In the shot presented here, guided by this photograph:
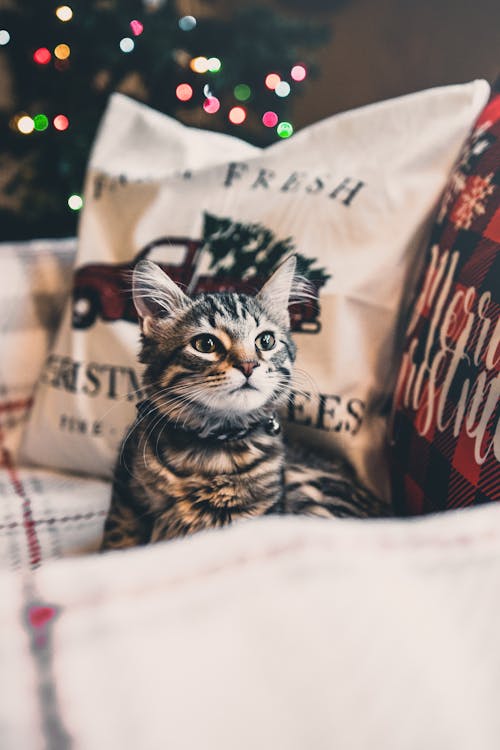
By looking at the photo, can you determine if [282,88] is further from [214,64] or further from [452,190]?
[452,190]

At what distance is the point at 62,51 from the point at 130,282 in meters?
0.80

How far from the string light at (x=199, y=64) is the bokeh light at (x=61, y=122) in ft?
1.01

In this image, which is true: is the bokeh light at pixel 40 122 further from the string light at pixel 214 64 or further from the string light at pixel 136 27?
the string light at pixel 214 64

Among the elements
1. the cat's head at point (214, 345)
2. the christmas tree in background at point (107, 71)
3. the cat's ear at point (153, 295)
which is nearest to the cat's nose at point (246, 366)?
the cat's head at point (214, 345)

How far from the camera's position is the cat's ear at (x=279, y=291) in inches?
27.3

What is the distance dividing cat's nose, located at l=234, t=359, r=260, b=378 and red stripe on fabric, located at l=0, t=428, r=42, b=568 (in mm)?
329

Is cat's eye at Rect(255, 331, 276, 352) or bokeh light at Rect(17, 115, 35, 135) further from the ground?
bokeh light at Rect(17, 115, 35, 135)

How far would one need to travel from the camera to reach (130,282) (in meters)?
0.85

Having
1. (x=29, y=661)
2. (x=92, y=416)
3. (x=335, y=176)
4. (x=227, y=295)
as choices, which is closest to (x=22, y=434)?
(x=92, y=416)

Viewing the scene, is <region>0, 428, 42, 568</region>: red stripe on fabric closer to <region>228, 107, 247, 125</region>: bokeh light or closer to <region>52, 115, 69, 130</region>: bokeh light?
<region>52, 115, 69, 130</region>: bokeh light

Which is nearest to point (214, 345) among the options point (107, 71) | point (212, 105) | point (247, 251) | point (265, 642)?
point (247, 251)

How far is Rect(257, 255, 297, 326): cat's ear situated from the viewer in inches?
27.3

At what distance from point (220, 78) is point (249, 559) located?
134cm

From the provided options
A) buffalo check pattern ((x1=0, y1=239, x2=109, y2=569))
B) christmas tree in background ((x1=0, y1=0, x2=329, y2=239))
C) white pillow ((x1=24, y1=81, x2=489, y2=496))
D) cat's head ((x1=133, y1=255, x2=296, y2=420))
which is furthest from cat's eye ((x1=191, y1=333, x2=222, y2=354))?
christmas tree in background ((x1=0, y1=0, x2=329, y2=239))
